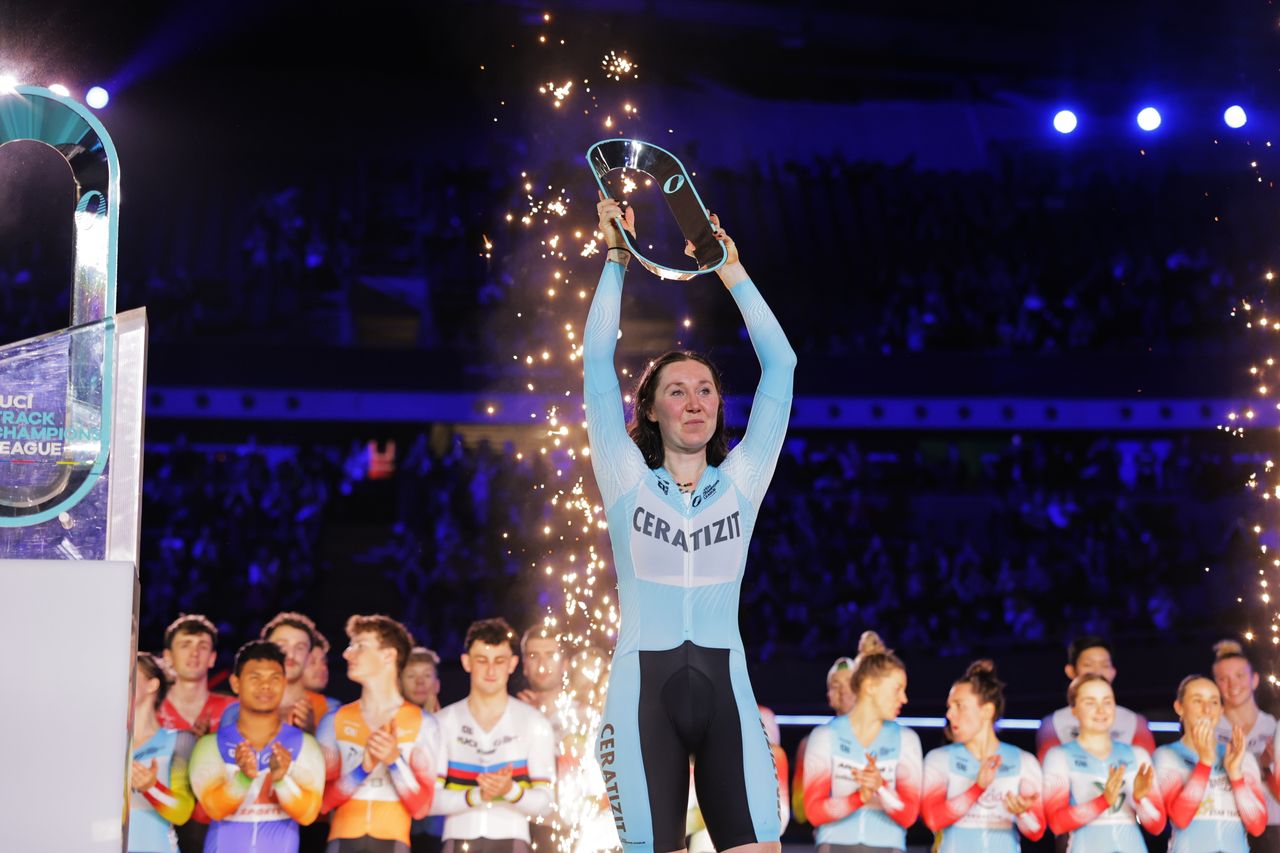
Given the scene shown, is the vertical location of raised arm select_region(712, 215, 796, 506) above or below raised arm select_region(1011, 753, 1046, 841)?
above

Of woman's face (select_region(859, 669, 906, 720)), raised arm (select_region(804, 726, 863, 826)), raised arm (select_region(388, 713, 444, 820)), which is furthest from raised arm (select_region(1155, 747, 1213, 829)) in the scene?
raised arm (select_region(388, 713, 444, 820))

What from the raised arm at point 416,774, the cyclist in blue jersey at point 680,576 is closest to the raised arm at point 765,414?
the cyclist in blue jersey at point 680,576

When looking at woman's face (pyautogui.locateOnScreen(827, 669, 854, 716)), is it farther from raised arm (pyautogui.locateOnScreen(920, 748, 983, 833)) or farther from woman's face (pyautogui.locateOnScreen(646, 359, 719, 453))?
woman's face (pyautogui.locateOnScreen(646, 359, 719, 453))

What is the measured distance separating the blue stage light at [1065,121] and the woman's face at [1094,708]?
4422 mm

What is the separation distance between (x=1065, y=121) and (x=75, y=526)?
7.90 metres

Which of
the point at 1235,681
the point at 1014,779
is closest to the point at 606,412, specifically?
the point at 1014,779

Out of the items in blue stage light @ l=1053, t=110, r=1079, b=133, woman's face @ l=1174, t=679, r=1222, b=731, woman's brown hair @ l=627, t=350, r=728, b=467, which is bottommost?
woman's face @ l=1174, t=679, r=1222, b=731

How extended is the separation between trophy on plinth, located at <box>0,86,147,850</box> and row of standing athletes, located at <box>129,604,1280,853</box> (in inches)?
130

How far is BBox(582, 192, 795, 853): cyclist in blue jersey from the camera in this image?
8.41ft

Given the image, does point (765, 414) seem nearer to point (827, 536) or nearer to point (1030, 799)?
point (1030, 799)

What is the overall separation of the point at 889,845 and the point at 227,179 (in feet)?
18.8

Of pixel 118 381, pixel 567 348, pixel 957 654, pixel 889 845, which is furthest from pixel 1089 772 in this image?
pixel 118 381

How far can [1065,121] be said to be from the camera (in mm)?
8727

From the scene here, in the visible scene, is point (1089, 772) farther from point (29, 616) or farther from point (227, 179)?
point (227, 179)
